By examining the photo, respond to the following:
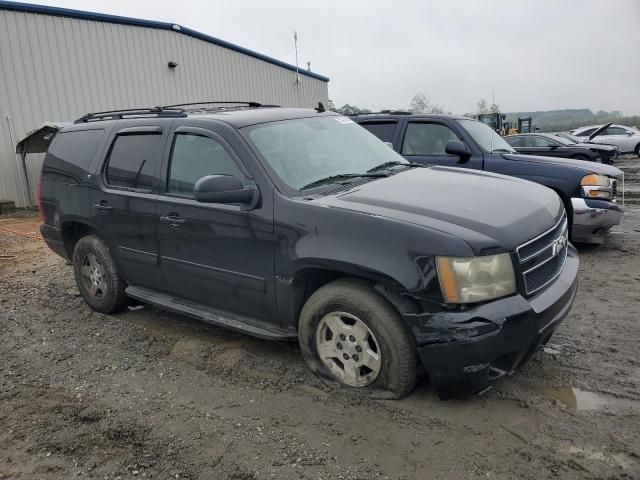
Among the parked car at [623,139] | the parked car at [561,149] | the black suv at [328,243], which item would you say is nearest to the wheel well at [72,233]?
the black suv at [328,243]

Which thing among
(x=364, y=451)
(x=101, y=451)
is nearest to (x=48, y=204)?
(x=101, y=451)

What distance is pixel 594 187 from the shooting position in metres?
6.52

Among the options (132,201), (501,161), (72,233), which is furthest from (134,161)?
(501,161)

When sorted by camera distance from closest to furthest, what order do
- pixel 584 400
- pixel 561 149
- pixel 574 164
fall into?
pixel 584 400 → pixel 574 164 → pixel 561 149

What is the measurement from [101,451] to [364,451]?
58.2 inches

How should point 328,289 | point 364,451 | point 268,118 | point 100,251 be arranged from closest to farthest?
point 364,451 → point 328,289 → point 268,118 → point 100,251

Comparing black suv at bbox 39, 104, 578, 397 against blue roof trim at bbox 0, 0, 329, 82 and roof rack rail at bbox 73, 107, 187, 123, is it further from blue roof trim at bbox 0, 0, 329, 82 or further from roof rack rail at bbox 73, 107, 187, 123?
blue roof trim at bbox 0, 0, 329, 82

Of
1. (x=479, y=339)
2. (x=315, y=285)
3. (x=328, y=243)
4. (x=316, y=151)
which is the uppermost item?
(x=316, y=151)

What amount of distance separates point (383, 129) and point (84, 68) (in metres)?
10.9

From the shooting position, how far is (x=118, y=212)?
448cm

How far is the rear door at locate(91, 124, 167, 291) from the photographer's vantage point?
13.9ft

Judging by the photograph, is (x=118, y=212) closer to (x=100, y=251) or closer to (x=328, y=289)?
(x=100, y=251)

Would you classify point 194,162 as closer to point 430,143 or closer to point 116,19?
point 430,143

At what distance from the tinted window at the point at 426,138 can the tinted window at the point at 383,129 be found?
0.22 m
